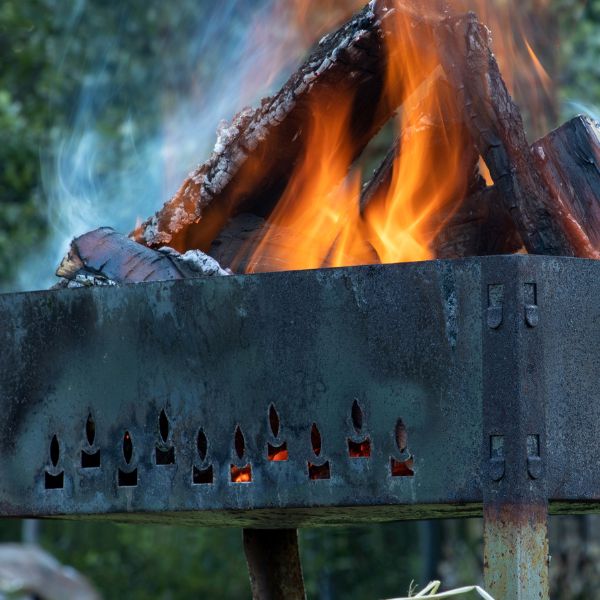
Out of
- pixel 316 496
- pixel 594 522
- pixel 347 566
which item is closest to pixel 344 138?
pixel 316 496

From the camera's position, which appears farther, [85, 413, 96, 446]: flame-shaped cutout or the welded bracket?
[85, 413, 96, 446]: flame-shaped cutout

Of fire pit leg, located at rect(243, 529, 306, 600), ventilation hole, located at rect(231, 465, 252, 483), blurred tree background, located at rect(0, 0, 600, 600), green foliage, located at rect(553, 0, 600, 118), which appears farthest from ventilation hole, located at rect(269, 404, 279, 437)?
green foliage, located at rect(553, 0, 600, 118)

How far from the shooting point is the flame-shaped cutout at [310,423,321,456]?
2.73 metres

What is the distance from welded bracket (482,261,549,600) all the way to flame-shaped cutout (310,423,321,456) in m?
0.34

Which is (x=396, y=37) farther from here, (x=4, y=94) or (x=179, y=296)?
(x=4, y=94)

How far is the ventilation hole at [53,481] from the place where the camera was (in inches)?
117

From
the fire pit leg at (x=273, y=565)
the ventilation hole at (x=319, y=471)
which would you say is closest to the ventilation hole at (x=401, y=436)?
the ventilation hole at (x=319, y=471)

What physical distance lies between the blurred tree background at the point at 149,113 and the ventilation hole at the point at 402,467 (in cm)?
152

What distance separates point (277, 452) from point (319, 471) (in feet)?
0.32

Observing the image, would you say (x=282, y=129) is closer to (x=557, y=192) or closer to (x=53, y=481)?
(x=557, y=192)

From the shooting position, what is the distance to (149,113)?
21.5 feet

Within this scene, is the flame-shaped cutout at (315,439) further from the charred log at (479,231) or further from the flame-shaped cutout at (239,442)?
the charred log at (479,231)

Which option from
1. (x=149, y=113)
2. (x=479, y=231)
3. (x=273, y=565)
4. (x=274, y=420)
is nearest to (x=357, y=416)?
(x=274, y=420)

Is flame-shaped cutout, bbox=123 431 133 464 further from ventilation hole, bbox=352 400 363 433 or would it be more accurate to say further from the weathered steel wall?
ventilation hole, bbox=352 400 363 433
